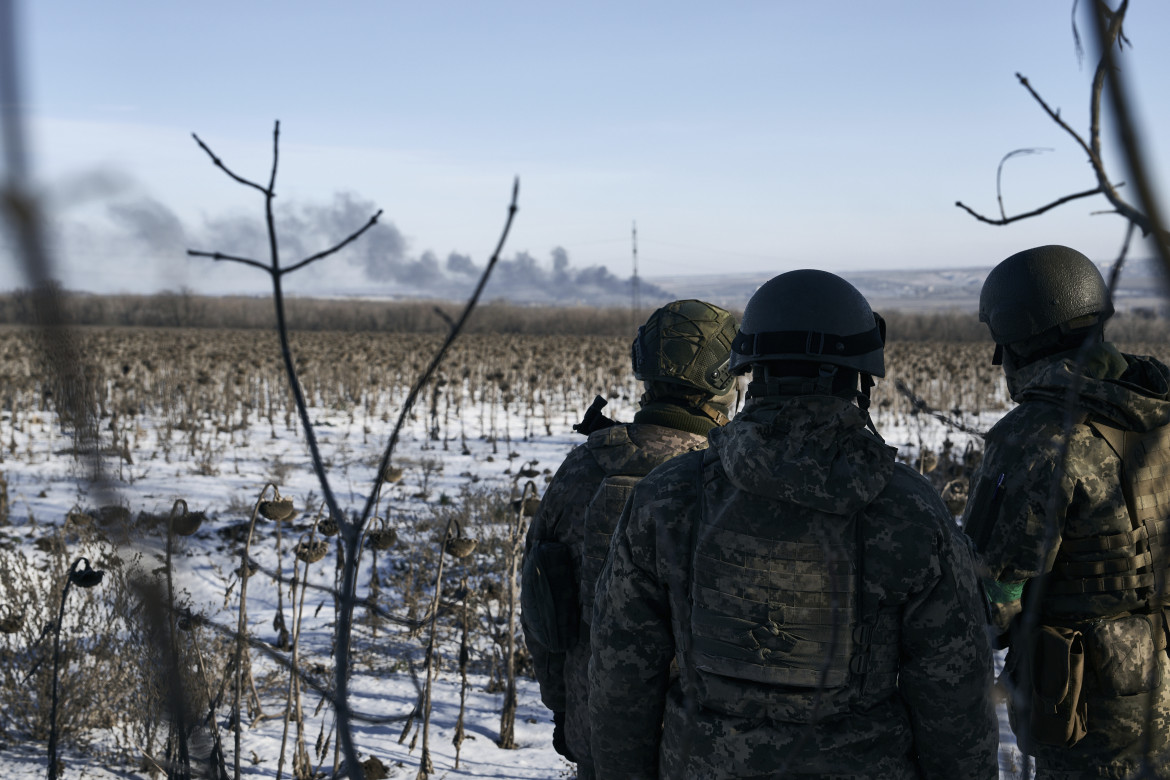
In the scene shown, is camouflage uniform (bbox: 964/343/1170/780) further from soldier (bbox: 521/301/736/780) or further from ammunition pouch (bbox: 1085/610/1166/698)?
soldier (bbox: 521/301/736/780)

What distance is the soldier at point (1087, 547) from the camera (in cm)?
236

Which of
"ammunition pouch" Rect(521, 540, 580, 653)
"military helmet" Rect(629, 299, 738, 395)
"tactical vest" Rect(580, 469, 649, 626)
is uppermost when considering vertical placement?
"military helmet" Rect(629, 299, 738, 395)

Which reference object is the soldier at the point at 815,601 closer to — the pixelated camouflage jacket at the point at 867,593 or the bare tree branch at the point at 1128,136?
the pixelated camouflage jacket at the point at 867,593

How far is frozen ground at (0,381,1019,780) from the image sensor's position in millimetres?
4184

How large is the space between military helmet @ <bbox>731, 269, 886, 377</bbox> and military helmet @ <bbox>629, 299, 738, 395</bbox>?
0.62 meters

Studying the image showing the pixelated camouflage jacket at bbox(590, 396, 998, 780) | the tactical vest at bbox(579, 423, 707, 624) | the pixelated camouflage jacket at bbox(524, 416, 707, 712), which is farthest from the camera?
the pixelated camouflage jacket at bbox(524, 416, 707, 712)

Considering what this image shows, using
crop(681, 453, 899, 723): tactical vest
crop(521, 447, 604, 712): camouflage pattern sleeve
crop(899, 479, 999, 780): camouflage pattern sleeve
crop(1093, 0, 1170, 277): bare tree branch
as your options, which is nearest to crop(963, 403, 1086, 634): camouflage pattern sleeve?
crop(899, 479, 999, 780): camouflage pattern sleeve

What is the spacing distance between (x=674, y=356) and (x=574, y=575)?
0.76m

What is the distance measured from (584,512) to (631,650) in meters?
0.71

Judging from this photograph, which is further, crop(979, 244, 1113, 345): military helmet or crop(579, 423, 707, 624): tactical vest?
crop(979, 244, 1113, 345): military helmet

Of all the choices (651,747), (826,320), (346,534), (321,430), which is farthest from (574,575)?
(321,430)

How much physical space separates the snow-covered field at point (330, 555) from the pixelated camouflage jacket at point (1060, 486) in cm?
55

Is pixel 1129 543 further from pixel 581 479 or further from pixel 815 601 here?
pixel 581 479

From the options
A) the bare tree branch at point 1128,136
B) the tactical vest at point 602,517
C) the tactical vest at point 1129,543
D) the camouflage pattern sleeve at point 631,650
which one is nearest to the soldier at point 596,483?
the tactical vest at point 602,517
